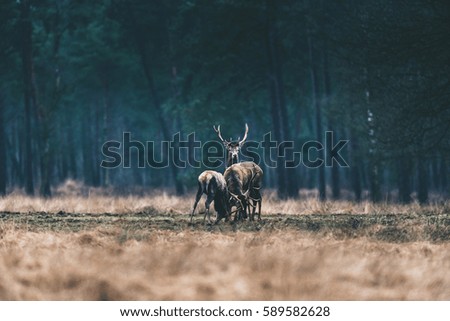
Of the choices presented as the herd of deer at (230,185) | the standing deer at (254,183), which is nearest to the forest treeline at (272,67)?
the standing deer at (254,183)

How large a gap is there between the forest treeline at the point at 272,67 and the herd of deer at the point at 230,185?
464 centimetres

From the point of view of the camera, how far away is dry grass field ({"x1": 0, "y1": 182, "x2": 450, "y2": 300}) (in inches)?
382

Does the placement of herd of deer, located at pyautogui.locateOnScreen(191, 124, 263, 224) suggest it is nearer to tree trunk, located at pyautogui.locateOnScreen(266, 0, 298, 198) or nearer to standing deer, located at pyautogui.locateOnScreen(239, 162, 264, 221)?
standing deer, located at pyautogui.locateOnScreen(239, 162, 264, 221)

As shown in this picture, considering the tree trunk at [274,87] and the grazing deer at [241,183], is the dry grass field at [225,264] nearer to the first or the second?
the grazing deer at [241,183]

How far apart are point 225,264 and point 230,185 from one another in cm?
664

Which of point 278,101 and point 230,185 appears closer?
point 230,185

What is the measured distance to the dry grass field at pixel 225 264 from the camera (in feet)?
31.8

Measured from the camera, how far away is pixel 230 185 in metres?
17.3

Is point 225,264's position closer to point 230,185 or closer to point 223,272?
point 223,272

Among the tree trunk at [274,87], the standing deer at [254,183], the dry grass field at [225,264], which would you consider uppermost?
the tree trunk at [274,87]

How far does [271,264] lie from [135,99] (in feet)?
152

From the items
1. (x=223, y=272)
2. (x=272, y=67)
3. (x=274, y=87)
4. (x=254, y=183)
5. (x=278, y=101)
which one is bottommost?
(x=223, y=272)

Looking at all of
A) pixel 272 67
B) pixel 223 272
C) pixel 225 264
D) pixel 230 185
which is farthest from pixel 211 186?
pixel 272 67

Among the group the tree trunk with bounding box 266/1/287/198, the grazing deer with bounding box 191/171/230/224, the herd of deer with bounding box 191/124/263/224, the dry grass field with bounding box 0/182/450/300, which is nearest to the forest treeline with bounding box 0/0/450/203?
the tree trunk with bounding box 266/1/287/198
